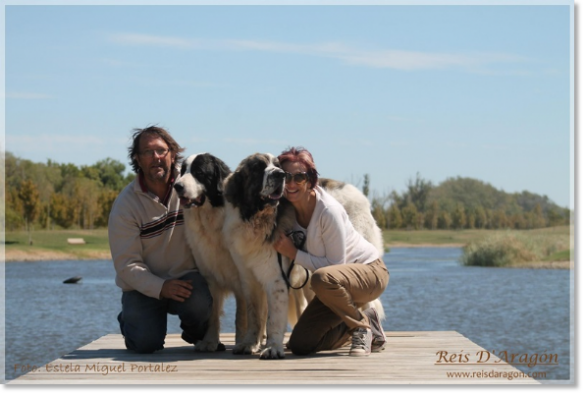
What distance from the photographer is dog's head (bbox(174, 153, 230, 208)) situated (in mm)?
5320

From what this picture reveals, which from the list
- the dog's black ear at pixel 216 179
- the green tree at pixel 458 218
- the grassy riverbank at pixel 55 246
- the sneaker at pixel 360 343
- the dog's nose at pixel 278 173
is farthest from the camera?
the green tree at pixel 458 218

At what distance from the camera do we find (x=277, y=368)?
16.8 ft

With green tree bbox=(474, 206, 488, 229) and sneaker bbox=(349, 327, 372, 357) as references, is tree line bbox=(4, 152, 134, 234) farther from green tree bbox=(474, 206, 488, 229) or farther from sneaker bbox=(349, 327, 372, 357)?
sneaker bbox=(349, 327, 372, 357)

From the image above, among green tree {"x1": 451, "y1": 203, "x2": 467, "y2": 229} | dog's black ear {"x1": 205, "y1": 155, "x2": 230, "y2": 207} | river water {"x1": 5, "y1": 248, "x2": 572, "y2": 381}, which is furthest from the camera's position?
green tree {"x1": 451, "y1": 203, "x2": 467, "y2": 229}

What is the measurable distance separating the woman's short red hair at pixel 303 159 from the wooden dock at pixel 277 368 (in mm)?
1265

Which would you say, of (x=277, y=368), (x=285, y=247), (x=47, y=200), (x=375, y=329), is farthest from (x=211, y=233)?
(x=47, y=200)

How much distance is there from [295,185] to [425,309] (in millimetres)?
25735

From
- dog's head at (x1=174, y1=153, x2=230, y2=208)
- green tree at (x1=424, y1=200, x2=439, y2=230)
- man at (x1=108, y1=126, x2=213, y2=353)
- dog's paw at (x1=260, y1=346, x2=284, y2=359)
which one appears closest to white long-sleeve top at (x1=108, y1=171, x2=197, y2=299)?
man at (x1=108, y1=126, x2=213, y2=353)

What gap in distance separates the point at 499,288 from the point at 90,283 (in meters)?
21.3

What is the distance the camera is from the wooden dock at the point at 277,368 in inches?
190

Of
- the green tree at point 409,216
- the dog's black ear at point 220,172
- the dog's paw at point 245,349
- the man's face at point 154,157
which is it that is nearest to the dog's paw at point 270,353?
the dog's paw at point 245,349

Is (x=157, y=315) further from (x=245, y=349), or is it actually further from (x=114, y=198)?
(x=114, y=198)

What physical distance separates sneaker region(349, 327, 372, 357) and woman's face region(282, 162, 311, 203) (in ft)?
3.62

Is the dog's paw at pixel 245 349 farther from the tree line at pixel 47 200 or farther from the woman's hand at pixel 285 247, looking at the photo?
the tree line at pixel 47 200
